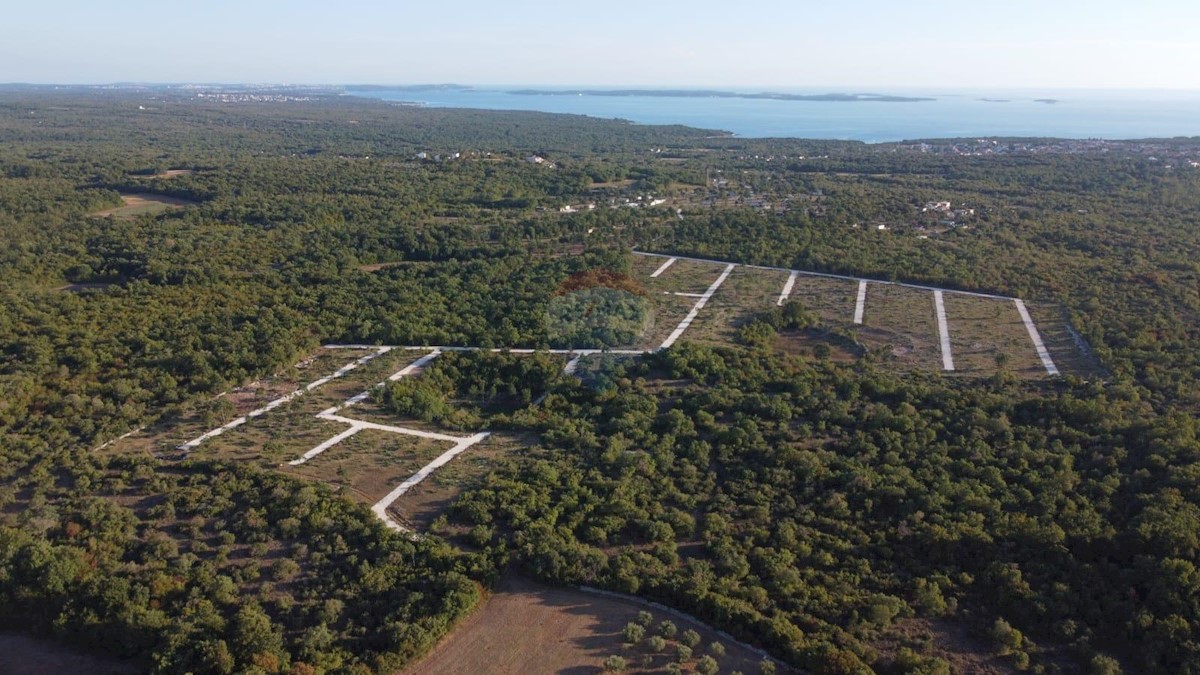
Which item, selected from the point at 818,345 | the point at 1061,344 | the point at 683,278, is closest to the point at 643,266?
the point at 683,278

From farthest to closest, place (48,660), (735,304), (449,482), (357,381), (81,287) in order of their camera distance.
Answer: (81,287) → (735,304) → (357,381) → (449,482) → (48,660)

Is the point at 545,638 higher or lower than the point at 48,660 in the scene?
higher

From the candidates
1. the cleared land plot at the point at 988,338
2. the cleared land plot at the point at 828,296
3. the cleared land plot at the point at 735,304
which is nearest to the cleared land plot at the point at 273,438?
the cleared land plot at the point at 735,304

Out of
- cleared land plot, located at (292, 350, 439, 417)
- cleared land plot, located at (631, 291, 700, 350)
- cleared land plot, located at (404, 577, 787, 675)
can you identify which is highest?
cleared land plot, located at (631, 291, 700, 350)

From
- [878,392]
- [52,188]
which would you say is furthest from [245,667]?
[52,188]

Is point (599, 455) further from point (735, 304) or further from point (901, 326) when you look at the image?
point (901, 326)

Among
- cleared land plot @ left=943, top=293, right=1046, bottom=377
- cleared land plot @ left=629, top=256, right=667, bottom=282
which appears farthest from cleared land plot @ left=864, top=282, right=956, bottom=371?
cleared land plot @ left=629, top=256, right=667, bottom=282

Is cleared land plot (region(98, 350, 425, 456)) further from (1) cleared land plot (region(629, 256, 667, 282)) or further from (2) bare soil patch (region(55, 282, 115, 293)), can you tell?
(2) bare soil patch (region(55, 282, 115, 293))
